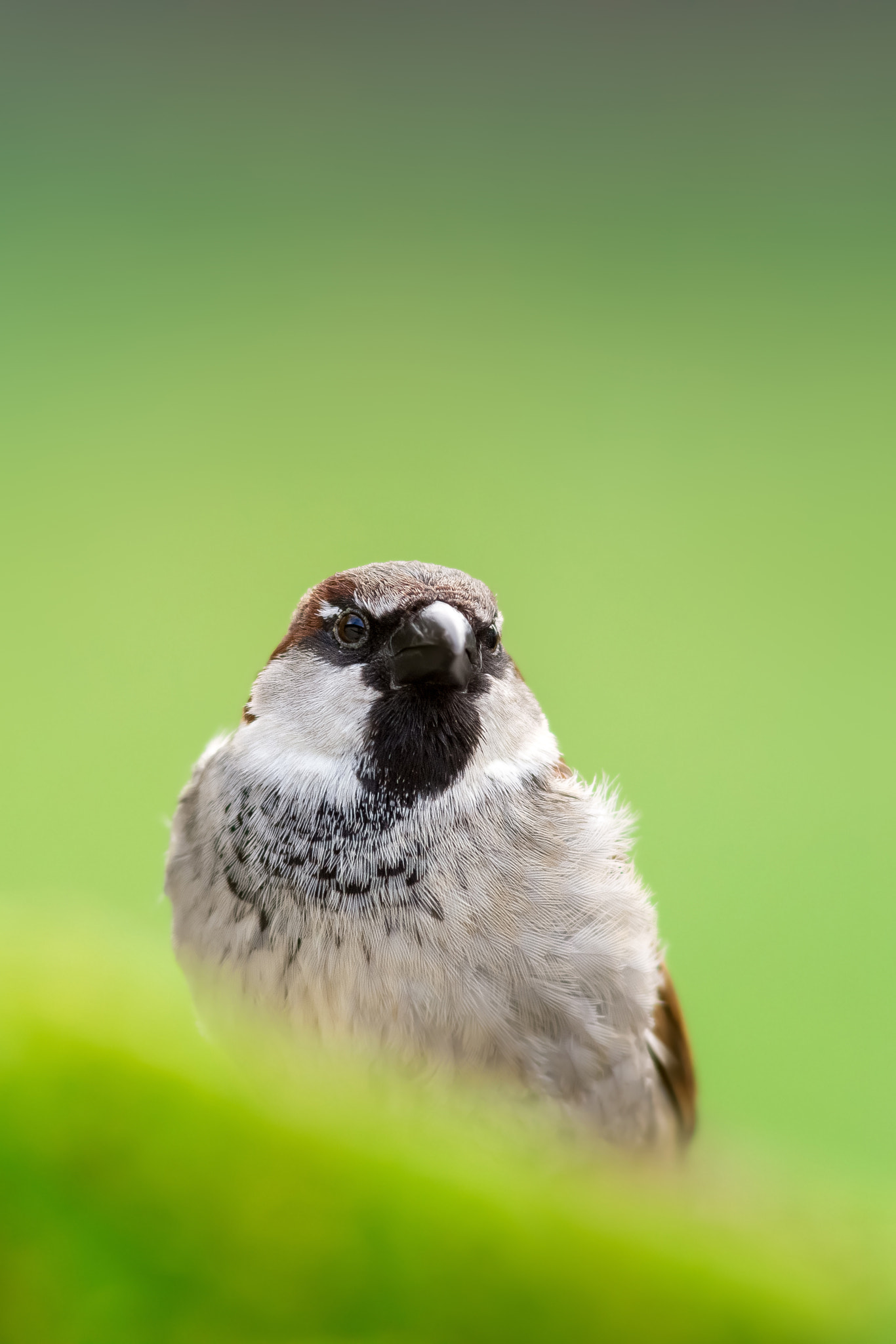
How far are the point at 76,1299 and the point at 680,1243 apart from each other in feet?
0.61

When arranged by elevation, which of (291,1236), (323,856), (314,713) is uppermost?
(314,713)

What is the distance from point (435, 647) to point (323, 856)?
0.21m

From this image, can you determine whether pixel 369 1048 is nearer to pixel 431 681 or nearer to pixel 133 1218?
pixel 431 681

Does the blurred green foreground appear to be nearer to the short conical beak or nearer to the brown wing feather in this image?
the short conical beak

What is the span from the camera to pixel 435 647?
1004 mm

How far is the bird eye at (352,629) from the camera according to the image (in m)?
1.09

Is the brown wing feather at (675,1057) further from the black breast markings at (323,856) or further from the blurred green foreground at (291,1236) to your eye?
the blurred green foreground at (291,1236)

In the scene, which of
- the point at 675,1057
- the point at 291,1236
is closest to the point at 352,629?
the point at 675,1057

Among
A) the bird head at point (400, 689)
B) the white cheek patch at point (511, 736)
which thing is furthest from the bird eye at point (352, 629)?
the white cheek patch at point (511, 736)

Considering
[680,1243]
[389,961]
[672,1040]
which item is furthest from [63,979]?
[672,1040]

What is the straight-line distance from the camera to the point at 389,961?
963 mm

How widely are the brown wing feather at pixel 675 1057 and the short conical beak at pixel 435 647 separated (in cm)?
43

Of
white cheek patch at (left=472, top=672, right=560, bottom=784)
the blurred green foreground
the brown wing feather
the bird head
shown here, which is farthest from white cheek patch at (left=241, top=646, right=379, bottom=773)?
the blurred green foreground

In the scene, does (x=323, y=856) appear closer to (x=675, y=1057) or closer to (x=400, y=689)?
(x=400, y=689)
